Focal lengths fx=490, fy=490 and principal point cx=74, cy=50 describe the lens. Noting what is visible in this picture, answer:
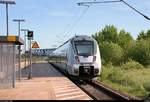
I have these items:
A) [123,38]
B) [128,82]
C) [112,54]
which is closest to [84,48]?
[128,82]

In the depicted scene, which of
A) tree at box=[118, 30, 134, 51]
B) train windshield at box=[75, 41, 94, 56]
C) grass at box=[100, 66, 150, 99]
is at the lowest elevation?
grass at box=[100, 66, 150, 99]

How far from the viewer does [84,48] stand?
35.0 meters

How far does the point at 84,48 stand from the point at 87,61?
1.10 m

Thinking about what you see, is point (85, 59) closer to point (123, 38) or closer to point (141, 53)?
point (141, 53)

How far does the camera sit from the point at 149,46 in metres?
75.9

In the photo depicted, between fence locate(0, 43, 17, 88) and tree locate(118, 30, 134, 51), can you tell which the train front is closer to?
fence locate(0, 43, 17, 88)

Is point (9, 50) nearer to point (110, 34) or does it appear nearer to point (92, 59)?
point (92, 59)

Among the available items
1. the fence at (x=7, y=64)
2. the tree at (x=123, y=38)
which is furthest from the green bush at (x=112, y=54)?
the fence at (x=7, y=64)

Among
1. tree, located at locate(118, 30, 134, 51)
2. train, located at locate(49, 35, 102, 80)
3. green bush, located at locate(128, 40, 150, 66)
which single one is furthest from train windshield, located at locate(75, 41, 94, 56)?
tree, located at locate(118, 30, 134, 51)

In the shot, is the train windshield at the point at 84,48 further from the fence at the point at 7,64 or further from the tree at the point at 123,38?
the tree at the point at 123,38

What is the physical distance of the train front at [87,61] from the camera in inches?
1351

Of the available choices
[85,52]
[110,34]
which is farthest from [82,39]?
[110,34]

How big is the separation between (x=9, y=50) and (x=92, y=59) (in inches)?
318

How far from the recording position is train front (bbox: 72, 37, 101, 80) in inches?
1351
